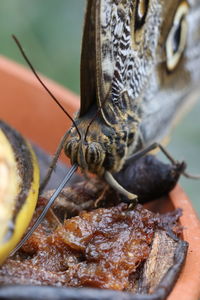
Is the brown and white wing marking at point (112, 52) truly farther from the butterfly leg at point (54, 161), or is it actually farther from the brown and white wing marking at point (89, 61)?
the butterfly leg at point (54, 161)

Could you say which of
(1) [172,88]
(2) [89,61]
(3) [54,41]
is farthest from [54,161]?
(3) [54,41]

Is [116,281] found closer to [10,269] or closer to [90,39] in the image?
[10,269]

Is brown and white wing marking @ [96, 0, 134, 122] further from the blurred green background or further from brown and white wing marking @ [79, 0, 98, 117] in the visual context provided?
the blurred green background

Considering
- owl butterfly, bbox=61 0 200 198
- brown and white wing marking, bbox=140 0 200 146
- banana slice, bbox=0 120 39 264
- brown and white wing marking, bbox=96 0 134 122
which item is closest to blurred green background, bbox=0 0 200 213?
brown and white wing marking, bbox=140 0 200 146

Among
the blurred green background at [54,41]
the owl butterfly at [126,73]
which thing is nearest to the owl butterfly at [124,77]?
the owl butterfly at [126,73]

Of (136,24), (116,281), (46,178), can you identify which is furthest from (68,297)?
(136,24)

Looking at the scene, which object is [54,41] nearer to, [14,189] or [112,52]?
[112,52]

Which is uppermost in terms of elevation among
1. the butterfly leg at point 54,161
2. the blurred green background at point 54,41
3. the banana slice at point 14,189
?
the banana slice at point 14,189

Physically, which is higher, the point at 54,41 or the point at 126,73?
the point at 126,73
